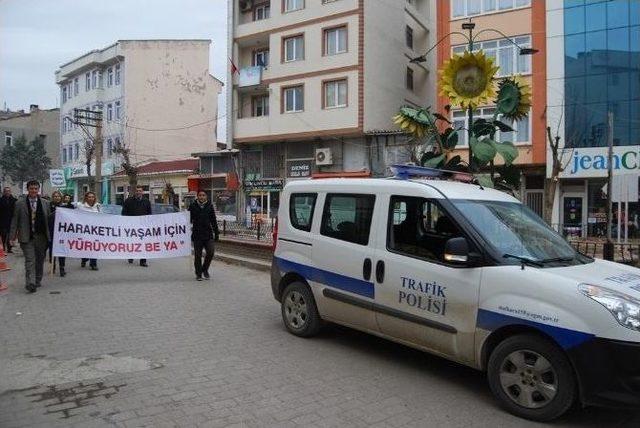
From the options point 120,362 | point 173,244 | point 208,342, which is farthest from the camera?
point 173,244

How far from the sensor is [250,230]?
53.7 ft

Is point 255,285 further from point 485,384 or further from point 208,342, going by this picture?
point 485,384

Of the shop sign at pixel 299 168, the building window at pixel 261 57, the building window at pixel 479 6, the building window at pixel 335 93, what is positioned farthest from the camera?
the building window at pixel 261 57

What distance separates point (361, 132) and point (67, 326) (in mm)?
22609

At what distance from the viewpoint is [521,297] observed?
4.46 meters

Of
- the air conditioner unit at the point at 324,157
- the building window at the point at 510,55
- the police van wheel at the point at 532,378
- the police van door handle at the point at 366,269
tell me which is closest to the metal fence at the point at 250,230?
the police van door handle at the point at 366,269

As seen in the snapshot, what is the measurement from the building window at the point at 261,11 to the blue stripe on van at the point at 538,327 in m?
31.8

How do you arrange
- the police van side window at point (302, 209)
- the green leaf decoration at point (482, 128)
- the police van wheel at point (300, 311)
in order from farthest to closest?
the green leaf decoration at point (482, 128) < the police van side window at point (302, 209) < the police van wheel at point (300, 311)

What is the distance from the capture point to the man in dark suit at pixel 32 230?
9.44 meters

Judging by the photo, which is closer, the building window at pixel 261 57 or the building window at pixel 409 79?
the building window at pixel 409 79

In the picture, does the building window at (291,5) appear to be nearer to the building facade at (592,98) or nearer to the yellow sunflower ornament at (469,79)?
the building facade at (592,98)

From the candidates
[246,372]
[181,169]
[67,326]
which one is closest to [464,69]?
[246,372]

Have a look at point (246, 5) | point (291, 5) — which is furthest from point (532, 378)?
point (246, 5)

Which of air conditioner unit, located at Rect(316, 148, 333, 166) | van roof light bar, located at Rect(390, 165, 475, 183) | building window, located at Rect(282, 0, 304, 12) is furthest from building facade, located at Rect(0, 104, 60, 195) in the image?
van roof light bar, located at Rect(390, 165, 475, 183)
